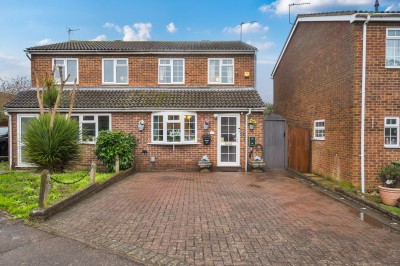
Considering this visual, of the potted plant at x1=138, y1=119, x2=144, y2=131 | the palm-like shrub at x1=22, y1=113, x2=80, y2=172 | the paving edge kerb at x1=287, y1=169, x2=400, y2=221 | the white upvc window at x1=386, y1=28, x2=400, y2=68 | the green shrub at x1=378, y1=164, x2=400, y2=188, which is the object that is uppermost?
the white upvc window at x1=386, y1=28, x2=400, y2=68

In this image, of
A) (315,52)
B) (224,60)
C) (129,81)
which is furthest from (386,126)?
(129,81)

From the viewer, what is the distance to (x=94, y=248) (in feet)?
15.7

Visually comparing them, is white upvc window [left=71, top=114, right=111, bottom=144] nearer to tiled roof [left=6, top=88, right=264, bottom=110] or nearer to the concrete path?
tiled roof [left=6, top=88, right=264, bottom=110]

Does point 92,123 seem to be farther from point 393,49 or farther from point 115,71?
point 393,49

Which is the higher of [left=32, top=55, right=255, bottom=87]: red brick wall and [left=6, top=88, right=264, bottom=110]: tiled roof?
[left=32, top=55, right=255, bottom=87]: red brick wall

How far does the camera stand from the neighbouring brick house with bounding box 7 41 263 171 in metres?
13.7

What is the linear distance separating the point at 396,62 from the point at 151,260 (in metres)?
9.92

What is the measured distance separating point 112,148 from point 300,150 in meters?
8.34

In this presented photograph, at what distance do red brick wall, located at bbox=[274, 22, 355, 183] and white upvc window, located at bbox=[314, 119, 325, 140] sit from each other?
22 centimetres

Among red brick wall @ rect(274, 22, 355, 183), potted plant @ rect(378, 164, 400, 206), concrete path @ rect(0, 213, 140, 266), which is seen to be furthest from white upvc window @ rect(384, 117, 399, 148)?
concrete path @ rect(0, 213, 140, 266)

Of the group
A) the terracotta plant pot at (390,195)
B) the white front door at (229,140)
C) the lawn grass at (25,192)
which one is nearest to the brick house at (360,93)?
the terracotta plant pot at (390,195)

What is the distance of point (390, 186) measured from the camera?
8.27m

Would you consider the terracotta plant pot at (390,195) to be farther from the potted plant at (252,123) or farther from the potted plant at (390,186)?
the potted plant at (252,123)

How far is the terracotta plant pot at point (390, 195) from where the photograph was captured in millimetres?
7789
